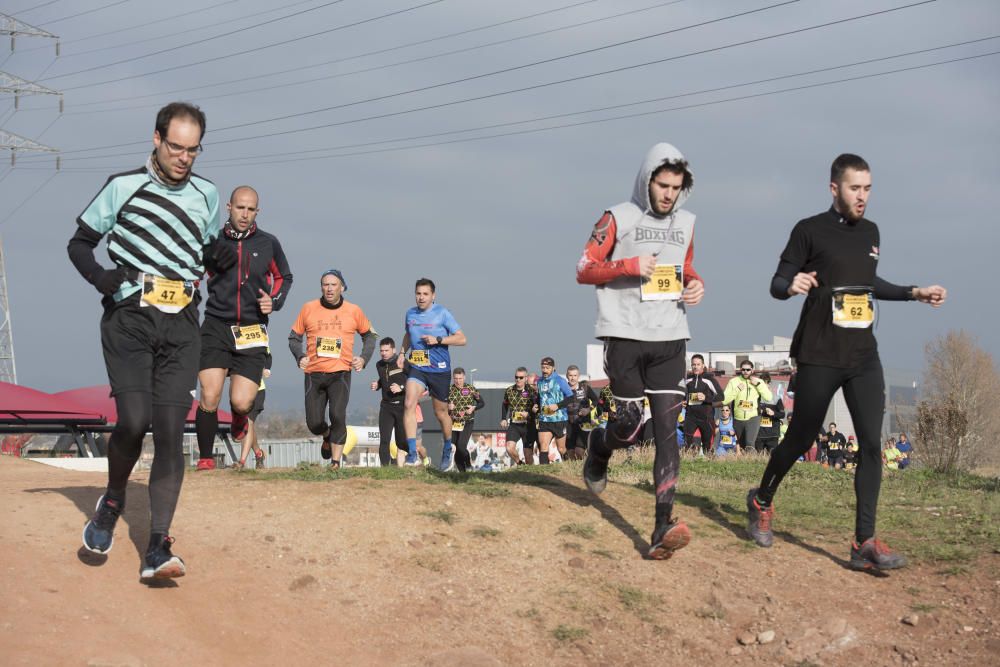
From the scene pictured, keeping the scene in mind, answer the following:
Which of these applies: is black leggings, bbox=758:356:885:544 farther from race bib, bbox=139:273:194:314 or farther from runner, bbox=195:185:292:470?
runner, bbox=195:185:292:470

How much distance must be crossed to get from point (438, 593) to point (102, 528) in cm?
196

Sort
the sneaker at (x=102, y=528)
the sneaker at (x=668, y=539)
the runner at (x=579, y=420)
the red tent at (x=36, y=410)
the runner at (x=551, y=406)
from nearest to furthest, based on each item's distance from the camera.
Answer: the sneaker at (x=102, y=528), the sneaker at (x=668, y=539), the runner at (x=551, y=406), the runner at (x=579, y=420), the red tent at (x=36, y=410)

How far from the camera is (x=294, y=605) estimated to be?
6.13m

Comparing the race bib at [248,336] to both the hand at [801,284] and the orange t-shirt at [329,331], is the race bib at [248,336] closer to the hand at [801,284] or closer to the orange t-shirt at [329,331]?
the orange t-shirt at [329,331]

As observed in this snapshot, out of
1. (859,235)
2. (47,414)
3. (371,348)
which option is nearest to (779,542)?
(859,235)

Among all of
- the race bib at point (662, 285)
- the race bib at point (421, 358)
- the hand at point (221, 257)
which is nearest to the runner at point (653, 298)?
the race bib at point (662, 285)

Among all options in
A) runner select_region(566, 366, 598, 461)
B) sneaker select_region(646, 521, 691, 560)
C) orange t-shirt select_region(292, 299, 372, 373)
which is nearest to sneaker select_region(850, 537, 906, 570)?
sneaker select_region(646, 521, 691, 560)

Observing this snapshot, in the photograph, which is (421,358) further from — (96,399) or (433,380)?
(96,399)

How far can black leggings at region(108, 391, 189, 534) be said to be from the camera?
5895 millimetres

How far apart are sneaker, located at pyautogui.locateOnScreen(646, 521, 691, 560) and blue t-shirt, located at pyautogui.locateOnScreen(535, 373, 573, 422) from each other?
38.1 ft

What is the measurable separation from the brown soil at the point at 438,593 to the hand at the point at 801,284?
185cm

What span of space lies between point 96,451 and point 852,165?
2184cm

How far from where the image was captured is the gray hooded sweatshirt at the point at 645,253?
7152 millimetres

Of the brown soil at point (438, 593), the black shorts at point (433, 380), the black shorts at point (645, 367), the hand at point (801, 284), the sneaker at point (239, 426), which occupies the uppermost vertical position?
the hand at point (801, 284)
